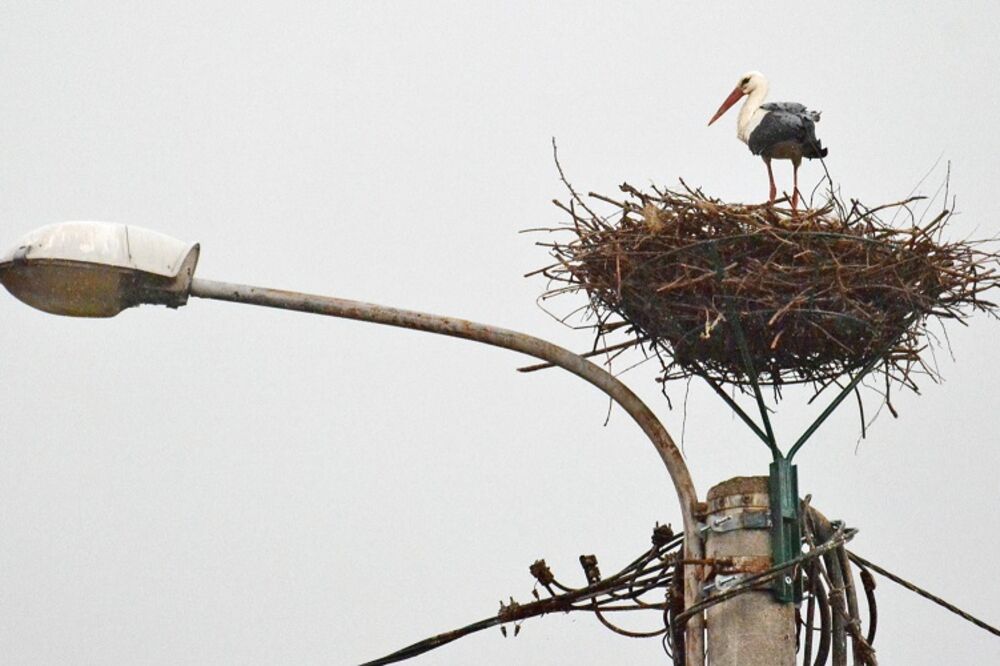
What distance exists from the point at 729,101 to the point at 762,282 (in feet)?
15.6

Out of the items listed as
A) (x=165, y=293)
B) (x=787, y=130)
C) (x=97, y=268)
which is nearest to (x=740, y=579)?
(x=165, y=293)

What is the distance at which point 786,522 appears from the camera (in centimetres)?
488

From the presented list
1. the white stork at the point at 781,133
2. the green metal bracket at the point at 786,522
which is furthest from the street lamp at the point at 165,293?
the white stork at the point at 781,133

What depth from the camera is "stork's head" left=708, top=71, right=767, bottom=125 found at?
9844 mm

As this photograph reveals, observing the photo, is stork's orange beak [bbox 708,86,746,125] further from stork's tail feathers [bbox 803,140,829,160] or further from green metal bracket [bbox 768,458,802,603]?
green metal bracket [bbox 768,458,802,603]

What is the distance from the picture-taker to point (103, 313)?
5.21 metres

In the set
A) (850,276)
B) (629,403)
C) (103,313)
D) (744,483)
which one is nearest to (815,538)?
(744,483)

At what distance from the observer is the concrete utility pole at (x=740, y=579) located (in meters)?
4.71

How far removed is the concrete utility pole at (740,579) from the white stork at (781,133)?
162 inches

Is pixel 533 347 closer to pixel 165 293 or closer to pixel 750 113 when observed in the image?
pixel 165 293

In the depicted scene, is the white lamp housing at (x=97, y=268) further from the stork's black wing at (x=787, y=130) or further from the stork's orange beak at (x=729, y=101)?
the stork's orange beak at (x=729, y=101)

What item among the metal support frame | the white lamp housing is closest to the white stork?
the metal support frame

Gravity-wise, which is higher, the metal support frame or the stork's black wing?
the stork's black wing

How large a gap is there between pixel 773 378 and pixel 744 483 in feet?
6.32
